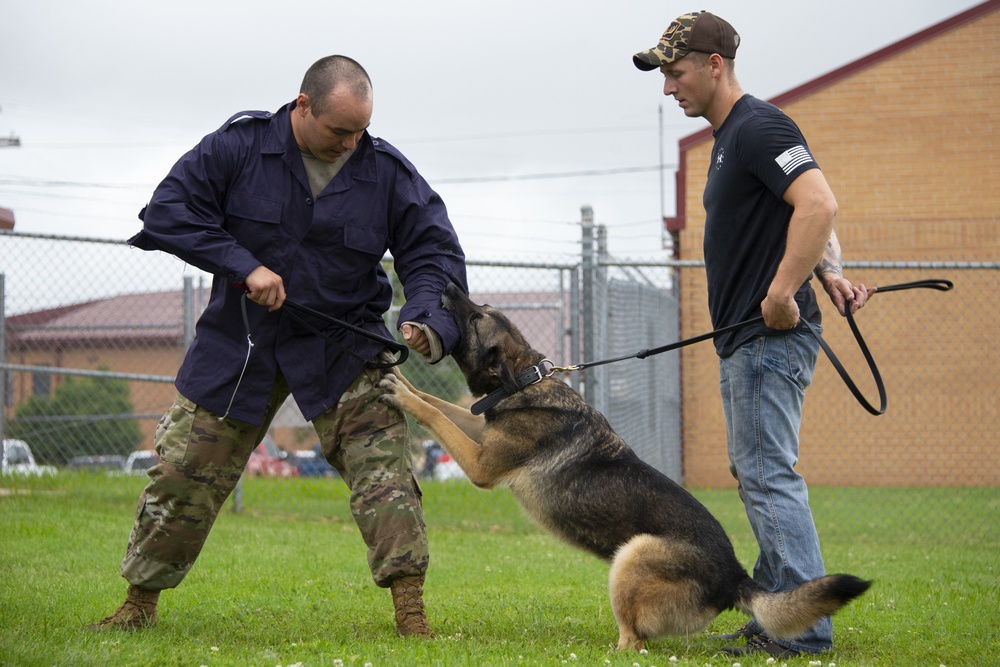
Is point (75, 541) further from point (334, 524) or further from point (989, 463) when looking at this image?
point (989, 463)

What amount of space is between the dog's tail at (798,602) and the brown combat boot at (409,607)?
1.31 m

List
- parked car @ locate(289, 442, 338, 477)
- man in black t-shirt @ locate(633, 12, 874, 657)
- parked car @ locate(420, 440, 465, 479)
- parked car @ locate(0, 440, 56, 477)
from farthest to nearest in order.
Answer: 1. parked car @ locate(289, 442, 338, 477)
2. parked car @ locate(420, 440, 465, 479)
3. parked car @ locate(0, 440, 56, 477)
4. man in black t-shirt @ locate(633, 12, 874, 657)

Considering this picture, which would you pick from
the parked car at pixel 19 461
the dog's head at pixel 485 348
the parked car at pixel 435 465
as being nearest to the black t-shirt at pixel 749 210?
the dog's head at pixel 485 348

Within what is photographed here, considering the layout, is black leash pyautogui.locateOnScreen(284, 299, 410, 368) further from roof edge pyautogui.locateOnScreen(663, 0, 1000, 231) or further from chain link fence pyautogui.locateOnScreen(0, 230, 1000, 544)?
roof edge pyautogui.locateOnScreen(663, 0, 1000, 231)

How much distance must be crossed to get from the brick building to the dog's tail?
7.13m

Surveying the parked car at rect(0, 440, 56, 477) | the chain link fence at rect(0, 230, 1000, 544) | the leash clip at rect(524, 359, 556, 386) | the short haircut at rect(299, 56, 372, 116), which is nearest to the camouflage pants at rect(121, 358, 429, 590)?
the leash clip at rect(524, 359, 556, 386)

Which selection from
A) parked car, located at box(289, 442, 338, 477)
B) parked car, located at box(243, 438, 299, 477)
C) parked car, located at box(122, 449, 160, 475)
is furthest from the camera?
parked car, located at box(289, 442, 338, 477)

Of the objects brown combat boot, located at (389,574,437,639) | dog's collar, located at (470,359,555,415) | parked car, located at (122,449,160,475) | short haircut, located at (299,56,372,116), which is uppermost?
short haircut, located at (299,56,372,116)

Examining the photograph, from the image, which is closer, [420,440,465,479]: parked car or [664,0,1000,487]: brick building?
[420,440,465,479]: parked car

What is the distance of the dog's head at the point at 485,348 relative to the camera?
14.1ft

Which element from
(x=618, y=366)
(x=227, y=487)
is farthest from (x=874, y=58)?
(x=227, y=487)

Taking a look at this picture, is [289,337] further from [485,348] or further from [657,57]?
[657,57]

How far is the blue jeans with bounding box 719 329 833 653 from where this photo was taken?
377cm

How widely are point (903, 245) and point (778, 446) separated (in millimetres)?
10090
